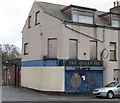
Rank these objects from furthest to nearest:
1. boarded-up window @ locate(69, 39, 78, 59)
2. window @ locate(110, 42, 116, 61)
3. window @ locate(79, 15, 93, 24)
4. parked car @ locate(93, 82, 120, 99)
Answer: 1. window @ locate(110, 42, 116, 61)
2. window @ locate(79, 15, 93, 24)
3. boarded-up window @ locate(69, 39, 78, 59)
4. parked car @ locate(93, 82, 120, 99)

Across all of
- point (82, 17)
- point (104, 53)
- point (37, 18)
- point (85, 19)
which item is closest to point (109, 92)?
point (104, 53)

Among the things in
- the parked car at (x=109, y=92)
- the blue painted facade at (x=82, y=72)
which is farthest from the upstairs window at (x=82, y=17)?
the parked car at (x=109, y=92)

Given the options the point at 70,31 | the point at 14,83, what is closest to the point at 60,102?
the point at 70,31

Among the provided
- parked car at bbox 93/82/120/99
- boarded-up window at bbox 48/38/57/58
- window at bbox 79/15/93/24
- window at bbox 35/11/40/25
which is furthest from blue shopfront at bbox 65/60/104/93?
window at bbox 35/11/40/25

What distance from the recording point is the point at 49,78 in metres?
22.6

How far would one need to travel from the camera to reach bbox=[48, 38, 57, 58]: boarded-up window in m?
23.2

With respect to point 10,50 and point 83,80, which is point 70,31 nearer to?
point 83,80

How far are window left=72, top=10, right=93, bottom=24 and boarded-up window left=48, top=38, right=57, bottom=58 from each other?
303 centimetres

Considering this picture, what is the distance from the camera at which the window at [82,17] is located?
24152 mm

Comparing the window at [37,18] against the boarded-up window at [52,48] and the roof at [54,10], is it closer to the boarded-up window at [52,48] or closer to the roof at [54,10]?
the roof at [54,10]

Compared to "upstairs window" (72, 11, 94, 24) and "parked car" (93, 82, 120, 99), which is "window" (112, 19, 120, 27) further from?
"parked car" (93, 82, 120, 99)

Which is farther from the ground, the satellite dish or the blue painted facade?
the satellite dish

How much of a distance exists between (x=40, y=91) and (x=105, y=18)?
10.8 meters

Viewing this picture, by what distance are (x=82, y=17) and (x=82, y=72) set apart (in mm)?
5580
